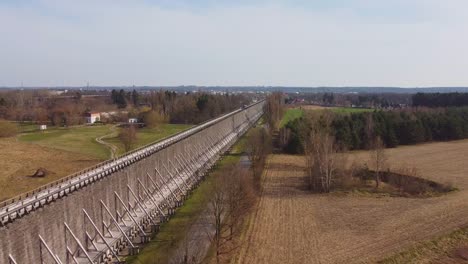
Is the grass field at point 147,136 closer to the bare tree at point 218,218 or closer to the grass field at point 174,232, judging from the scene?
the grass field at point 174,232

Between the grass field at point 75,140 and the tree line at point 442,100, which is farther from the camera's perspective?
the tree line at point 442,100

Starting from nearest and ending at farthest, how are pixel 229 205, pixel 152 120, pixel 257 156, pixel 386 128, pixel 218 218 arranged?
pixel 218 218, pixel 229 205, pixel 257 156, pixel 386 128, pixel 152 120

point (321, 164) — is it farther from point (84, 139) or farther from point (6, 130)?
point (6, 130)

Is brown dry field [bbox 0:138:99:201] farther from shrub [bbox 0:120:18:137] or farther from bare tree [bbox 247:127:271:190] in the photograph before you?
bare tree [bbox 247:127:271:190]

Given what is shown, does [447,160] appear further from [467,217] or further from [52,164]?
[52,164]

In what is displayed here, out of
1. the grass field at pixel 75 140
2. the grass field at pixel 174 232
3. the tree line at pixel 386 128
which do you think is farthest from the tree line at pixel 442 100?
the grass field at pixel 174 232

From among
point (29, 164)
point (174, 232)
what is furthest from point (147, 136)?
point (174, 232)
